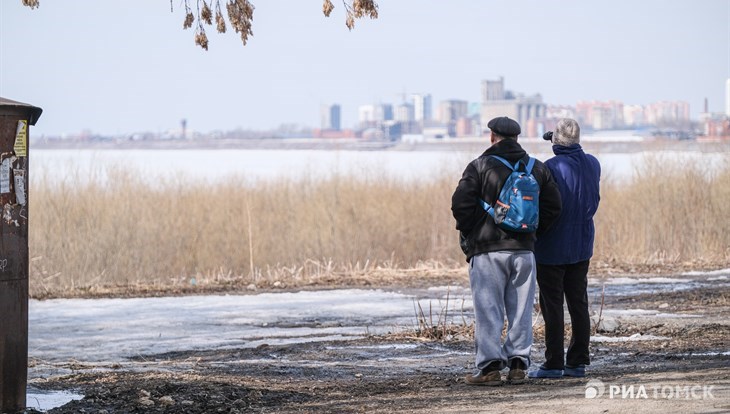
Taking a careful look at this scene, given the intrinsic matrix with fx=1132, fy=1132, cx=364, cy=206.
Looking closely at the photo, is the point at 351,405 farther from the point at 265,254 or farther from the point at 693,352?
the point at 265,254

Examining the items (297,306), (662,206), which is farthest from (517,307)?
(662,206)

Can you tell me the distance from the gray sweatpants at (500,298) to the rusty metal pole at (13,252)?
2.69m

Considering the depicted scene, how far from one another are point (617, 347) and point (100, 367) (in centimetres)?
412

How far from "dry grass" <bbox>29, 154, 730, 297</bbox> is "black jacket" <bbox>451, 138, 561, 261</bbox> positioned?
35.4ft

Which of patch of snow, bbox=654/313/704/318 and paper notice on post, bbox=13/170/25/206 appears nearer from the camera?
paper notice on post, bbox=13/170/25/206

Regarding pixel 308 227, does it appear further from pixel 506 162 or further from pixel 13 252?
pixel 13 252

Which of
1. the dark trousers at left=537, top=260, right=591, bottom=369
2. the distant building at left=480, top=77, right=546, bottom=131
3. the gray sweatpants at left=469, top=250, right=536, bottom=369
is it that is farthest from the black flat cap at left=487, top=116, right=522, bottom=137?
the distant building at left=480, top=77, right=546, bottom=131

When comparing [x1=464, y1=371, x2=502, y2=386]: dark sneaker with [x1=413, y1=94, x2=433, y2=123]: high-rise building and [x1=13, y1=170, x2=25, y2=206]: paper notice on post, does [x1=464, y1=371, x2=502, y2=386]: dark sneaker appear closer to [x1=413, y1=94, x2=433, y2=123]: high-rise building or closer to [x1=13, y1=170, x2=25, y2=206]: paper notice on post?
[x1=13, y1=170, x2=25, y2=206]: paper notice on post

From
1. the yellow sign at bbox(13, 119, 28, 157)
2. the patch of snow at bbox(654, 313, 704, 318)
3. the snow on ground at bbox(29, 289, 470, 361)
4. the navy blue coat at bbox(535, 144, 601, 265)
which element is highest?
the yellow sign at bbox(13, 119, 28, 157)

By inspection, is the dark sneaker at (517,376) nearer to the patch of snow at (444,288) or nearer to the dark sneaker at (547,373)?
the dark sneaker at (547,373)

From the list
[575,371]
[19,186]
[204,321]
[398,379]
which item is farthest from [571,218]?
[204,321]

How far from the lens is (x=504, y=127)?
6977 millimetres

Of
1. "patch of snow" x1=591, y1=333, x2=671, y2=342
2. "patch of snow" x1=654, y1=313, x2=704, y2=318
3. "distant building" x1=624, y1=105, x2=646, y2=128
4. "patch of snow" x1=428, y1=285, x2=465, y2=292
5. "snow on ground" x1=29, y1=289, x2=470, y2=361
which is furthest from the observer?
"distant building" x1=624, y1=105, x2=646, y2=128

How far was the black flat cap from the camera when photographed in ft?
22.9
